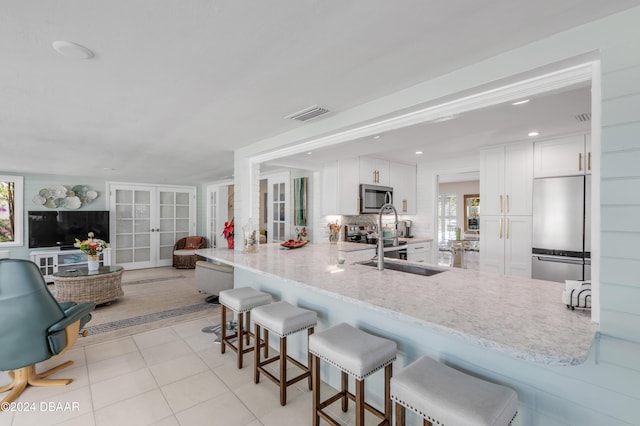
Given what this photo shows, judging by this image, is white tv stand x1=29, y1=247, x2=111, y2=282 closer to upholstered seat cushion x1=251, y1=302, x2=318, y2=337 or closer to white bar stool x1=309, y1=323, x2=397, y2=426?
upholstered seat cushion x1=251, y1=302, x2=318, y2=337

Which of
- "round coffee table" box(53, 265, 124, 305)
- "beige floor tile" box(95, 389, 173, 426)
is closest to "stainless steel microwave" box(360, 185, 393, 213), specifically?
"beige floor tile" box(95, 389, 173, 426)

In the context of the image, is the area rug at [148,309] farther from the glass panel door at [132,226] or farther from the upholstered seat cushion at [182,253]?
the glass panel door at [132,226]

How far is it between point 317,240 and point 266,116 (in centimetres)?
274

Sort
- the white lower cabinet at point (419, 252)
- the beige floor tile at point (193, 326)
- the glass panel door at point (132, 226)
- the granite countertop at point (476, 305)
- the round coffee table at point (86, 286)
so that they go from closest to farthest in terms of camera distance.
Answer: the granite countertop at point (476, 305), the beige floor tile at point (193, 326), the round coffee table at point (86, 286), the white lower cabinet at point (419, 252), the glass panel door at point (132, 226)

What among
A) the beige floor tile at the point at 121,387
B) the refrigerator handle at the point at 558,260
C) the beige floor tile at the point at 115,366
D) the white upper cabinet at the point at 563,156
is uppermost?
the white upper cabinet at the point at 563,156

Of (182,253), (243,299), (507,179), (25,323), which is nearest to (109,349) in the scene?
(25,323)

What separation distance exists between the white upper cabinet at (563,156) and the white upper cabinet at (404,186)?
208cm

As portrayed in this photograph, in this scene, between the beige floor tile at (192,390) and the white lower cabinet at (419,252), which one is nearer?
the beige floor tile at (192,390)

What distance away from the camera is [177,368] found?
2.65 m

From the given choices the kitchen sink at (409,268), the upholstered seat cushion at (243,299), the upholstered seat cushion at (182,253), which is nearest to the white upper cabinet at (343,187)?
the kitchen sink at (409,268)

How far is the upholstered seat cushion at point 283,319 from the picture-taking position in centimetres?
212

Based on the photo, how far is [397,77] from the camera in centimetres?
181

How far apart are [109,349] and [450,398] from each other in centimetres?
325

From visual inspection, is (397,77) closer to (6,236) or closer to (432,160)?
(432,160)
